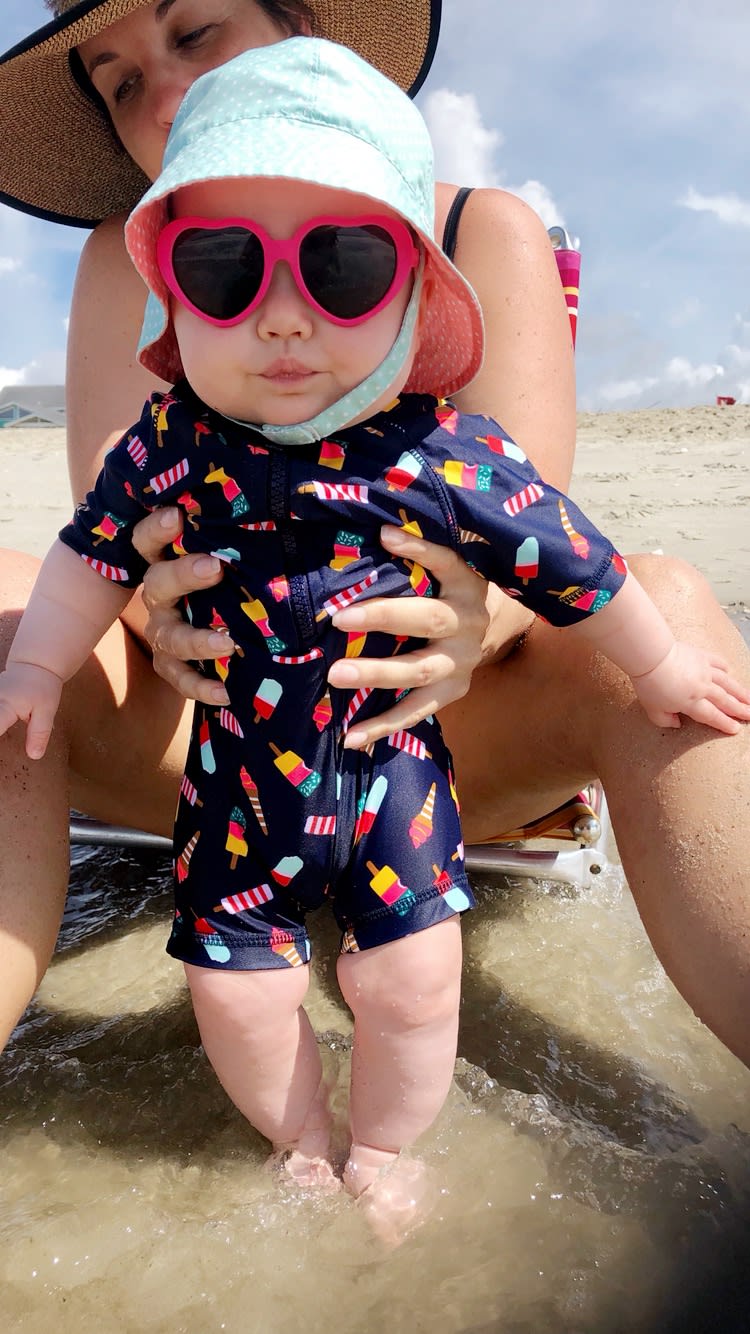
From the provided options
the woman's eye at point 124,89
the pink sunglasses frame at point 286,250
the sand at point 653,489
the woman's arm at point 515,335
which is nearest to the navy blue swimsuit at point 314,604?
the pink sunglasses frame at point 286,250

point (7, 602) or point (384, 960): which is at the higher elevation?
point (7, 602)

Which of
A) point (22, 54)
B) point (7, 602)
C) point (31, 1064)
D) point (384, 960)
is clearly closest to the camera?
point (384, 960)

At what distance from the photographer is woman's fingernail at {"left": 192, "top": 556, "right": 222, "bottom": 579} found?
1.22 metres

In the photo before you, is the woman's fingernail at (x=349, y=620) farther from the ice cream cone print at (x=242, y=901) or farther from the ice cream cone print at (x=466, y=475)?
the ice cream cone print at (x=242, y=901)

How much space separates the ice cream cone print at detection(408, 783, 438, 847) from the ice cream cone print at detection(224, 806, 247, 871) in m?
0.21

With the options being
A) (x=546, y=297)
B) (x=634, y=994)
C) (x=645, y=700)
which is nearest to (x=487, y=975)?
(x=634, y=994)

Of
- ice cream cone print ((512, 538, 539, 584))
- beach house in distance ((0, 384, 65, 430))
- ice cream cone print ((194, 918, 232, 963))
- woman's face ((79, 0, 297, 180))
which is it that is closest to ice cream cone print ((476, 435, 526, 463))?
ice cream cone print ((512, 538, 539, 584))

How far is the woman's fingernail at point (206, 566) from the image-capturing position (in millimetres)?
1219

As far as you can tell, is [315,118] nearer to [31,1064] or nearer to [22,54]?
[22,54]

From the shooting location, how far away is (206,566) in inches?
48.1

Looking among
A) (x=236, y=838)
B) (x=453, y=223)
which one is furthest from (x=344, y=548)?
(x=453, y=223)

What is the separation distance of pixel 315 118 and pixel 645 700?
0.80m

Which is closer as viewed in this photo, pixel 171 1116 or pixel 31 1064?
pixel 171 1116

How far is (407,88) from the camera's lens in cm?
209
